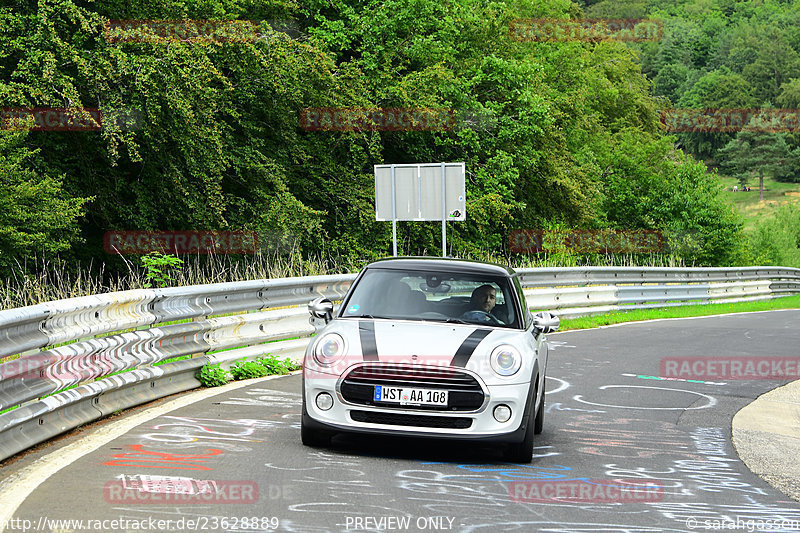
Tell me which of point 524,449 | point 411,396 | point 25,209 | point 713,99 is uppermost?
point 713,99

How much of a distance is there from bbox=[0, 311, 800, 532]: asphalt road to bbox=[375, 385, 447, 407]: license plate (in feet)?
1.30

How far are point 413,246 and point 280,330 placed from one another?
23768 millimetres

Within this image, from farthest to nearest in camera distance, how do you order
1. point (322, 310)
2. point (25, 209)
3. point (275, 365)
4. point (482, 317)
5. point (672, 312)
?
point (672, 312) → point (25, 209) → point (275, 365) → point (322, 310) → point (482, 317)

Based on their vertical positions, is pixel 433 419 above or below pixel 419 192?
below

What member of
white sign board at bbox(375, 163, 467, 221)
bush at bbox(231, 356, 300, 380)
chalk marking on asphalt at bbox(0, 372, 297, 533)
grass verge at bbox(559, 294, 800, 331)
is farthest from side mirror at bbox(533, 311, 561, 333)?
white sign board at bbox(375, 163, 467, 221)

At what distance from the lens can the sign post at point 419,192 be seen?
22219mm

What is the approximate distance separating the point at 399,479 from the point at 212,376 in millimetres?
4267

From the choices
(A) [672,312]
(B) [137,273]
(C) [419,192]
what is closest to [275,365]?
(C) [419,192]

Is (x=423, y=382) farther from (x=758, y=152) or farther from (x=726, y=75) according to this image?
(x=726, y=75)

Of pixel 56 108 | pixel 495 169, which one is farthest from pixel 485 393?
pixel 495 169

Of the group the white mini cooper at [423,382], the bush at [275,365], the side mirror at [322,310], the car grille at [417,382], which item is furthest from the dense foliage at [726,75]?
the car grille at [417,382]

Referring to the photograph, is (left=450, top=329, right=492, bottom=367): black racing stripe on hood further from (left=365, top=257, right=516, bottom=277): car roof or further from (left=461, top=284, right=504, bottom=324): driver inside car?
(left=365, top=257, right=516, bottom=277): car roof

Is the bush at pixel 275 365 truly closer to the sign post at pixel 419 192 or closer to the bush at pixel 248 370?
the bush at pixel 248 370

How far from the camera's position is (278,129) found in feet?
97.9
